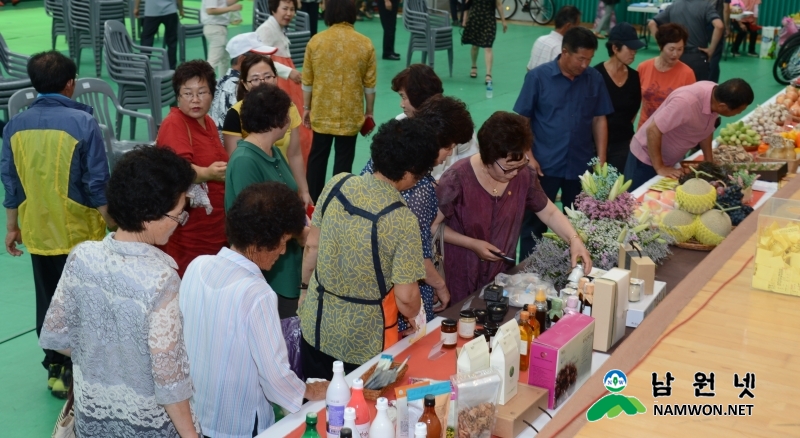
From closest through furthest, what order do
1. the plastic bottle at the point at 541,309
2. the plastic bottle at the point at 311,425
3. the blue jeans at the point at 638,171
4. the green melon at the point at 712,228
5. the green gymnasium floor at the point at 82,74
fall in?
the plastic bottle at the point at 311,425
the plastic bottle at the point at 541,309
the green gymnasium floor at the point at 82,74
the green melon at the point at 712,228
the blue jeans at the point at 638,171

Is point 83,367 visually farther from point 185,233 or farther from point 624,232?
point 624,232

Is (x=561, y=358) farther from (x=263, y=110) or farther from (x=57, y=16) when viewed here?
(x=57, y=16)

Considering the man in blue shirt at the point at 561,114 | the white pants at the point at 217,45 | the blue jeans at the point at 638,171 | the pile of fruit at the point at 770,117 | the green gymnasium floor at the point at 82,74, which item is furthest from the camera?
the white pants at the point at 217,45

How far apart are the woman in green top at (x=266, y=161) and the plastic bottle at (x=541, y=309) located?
1.10m

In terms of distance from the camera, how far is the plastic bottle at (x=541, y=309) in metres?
3.38

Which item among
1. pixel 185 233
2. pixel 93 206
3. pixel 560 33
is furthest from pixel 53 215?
pixel 560 33

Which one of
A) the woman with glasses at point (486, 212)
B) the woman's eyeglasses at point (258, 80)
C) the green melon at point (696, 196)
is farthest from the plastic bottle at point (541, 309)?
the woman's eyeglasses at point (258, 80)

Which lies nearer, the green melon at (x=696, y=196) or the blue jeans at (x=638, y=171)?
the green melon at (x=696, y=196)

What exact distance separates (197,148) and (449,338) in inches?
71.5

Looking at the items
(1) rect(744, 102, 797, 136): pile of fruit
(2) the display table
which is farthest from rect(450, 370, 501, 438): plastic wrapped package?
(1) rect(744, 102, 797, 136): pile of fruit

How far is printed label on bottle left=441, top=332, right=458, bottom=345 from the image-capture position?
10.7 ft

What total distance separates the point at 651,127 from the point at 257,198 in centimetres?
338

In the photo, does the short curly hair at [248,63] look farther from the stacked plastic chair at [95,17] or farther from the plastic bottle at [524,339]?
the stacked plastic chair at [95,17]

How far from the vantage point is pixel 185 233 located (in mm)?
4352
